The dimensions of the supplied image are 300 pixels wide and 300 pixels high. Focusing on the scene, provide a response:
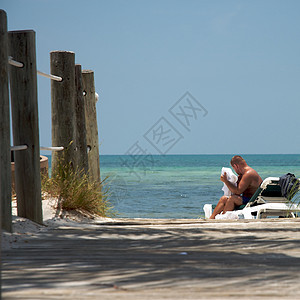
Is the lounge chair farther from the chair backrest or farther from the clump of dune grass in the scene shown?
the clump of dune grass

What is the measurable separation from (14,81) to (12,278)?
212 cm

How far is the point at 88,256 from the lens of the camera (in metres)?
2.94

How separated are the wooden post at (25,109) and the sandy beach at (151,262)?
39 centimetres

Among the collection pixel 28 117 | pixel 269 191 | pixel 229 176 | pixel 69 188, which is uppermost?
pixel 28 117

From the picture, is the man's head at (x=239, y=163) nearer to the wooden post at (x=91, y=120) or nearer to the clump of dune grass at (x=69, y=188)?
the wooden post at (x=91, y=120)

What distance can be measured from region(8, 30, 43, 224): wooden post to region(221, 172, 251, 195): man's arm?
4.26 meters

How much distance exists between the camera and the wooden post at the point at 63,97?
200 inches

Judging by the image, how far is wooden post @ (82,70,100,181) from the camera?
6.45 m

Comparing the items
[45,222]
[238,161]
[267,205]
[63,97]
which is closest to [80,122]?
[63,97]

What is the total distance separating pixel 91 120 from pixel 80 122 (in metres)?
0.85

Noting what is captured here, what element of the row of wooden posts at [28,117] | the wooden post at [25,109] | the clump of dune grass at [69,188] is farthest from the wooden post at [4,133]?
the clump of dune grass at [69,188]

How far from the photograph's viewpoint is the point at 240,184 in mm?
7941

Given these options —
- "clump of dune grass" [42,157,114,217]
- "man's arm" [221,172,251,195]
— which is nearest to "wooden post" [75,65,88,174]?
"clump of dune grass" [42,157,114,217]

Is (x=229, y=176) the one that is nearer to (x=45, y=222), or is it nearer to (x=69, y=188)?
(x=69, y=188)
